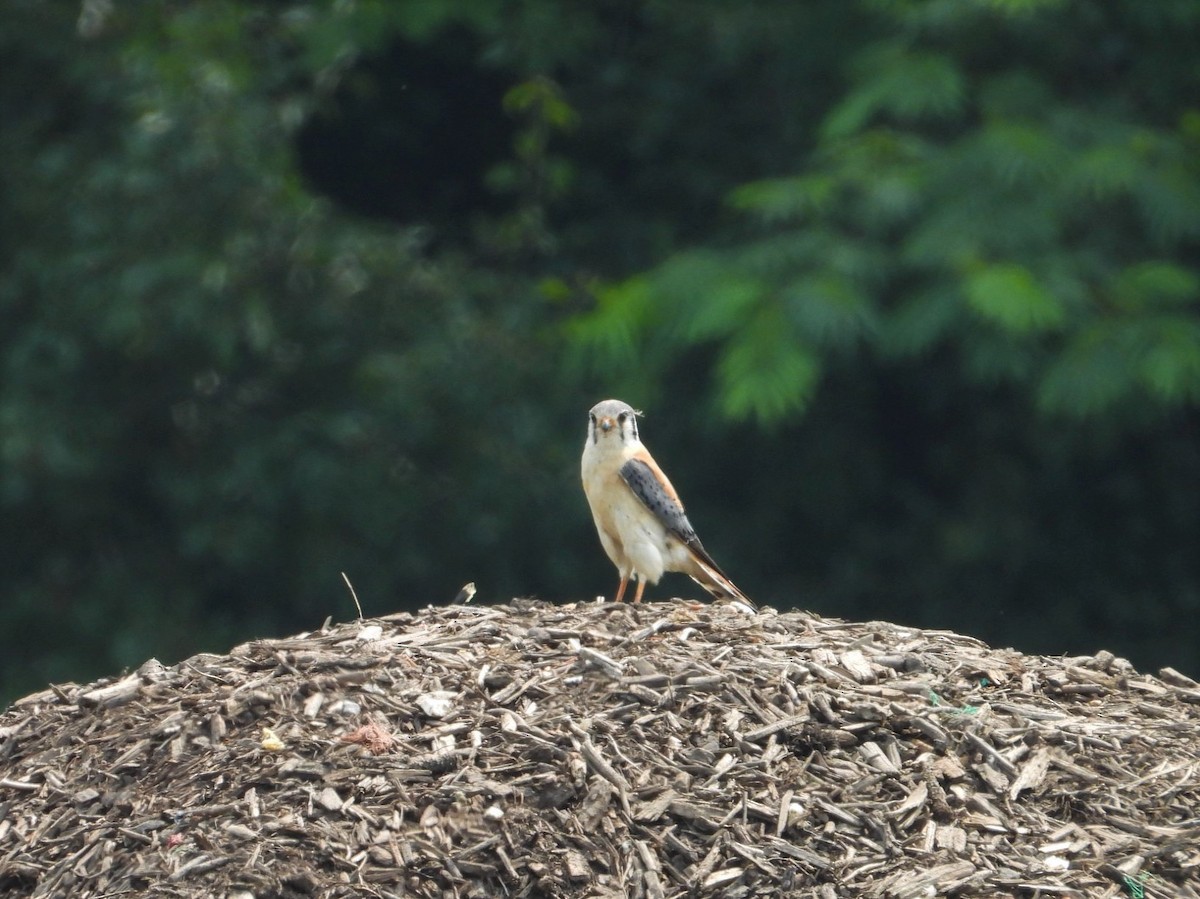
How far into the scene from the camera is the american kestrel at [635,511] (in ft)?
20.4

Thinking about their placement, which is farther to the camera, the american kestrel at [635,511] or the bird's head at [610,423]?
the bird's head at [610,423]

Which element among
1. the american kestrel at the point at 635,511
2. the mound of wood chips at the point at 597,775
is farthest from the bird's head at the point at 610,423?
the mound of wood chips at the point at 597,775

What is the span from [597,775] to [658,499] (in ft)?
7.30

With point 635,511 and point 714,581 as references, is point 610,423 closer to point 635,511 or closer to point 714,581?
point 635,511

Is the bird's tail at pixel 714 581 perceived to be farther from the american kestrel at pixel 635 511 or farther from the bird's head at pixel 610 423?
the bird's head at pixel 610 423

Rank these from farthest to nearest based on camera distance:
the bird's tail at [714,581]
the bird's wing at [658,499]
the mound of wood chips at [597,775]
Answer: the bird's tail at [714,581], the bird's wing at [658,499], the mound of wood chips at [597,775]

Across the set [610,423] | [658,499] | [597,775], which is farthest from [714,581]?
[597,775]

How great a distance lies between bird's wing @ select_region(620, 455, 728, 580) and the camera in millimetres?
6195

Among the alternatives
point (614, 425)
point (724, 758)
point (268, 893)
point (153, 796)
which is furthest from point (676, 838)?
point (614, 425)

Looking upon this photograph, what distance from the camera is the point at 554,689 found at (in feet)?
14.6

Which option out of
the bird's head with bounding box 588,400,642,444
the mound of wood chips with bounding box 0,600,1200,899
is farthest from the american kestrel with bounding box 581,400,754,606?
the mound of wood chips with bounding box 0,600,1200,899

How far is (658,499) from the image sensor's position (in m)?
6.20

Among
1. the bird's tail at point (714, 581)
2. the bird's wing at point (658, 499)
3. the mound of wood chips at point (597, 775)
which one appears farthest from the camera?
the bird's tail at point (714, 581)

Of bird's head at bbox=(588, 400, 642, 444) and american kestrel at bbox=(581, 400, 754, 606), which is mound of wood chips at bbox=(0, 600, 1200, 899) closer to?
american kestrel at bbox=(581, 400, 754, 606)
